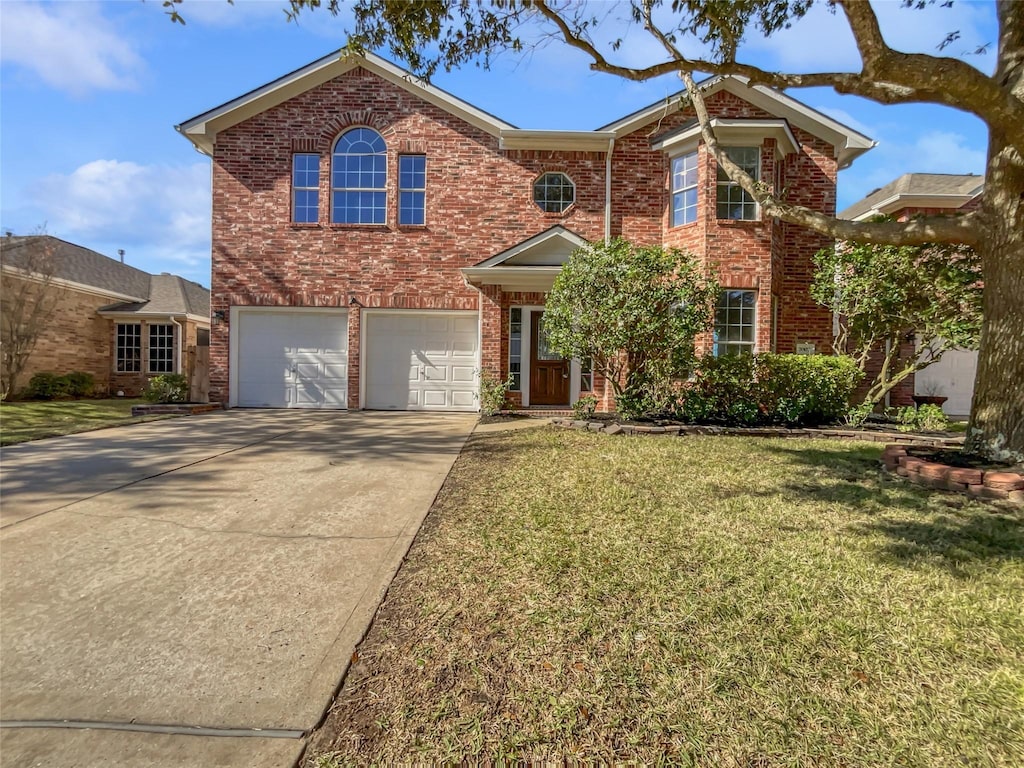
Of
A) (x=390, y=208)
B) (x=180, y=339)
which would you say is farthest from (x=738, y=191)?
(x=180, y=339)

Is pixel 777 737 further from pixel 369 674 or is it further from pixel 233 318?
pixel 233 318

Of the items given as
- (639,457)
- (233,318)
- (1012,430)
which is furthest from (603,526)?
(233,318)

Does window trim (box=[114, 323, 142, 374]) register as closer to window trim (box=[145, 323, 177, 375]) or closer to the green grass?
window trim (box=[145, 323, 177, 375])

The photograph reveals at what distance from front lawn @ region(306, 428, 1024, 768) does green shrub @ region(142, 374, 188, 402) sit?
1032 centimetres

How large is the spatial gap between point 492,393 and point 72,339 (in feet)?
49.3

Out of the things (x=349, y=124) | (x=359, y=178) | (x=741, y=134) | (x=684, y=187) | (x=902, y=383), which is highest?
(x=349, y=124)

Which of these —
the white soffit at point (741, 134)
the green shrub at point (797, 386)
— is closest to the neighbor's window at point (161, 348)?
the white soffit at point (741, 134)

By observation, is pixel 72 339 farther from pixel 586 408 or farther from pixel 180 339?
pixel 586 408

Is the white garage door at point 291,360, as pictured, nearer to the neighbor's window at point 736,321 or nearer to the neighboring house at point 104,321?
the neighboring house at point 104,321

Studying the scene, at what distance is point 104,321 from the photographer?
1791 cm

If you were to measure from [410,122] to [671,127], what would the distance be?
6.27m

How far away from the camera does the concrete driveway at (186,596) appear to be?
6.72ft

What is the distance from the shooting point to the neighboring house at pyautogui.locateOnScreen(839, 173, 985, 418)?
12.2 metres

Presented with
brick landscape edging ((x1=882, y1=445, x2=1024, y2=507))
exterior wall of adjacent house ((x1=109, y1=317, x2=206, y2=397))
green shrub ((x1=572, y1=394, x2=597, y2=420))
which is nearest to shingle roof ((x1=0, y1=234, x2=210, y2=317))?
exterior wall of adjacent house ((x1=109, y1=317, x2=206, y2=397))
